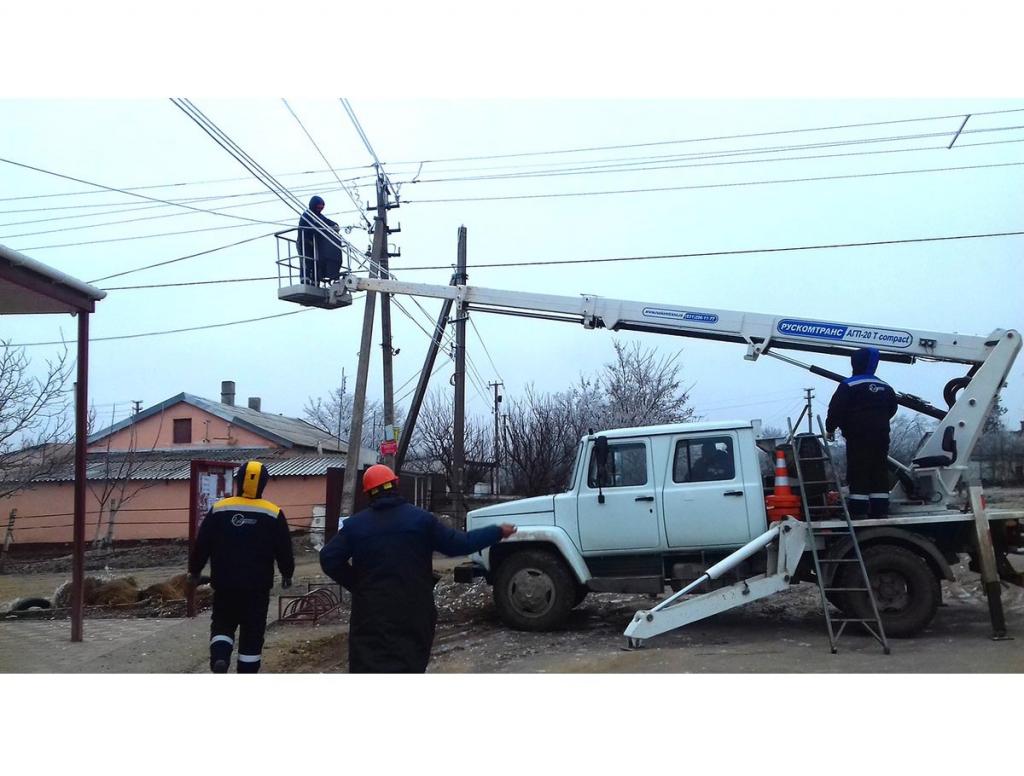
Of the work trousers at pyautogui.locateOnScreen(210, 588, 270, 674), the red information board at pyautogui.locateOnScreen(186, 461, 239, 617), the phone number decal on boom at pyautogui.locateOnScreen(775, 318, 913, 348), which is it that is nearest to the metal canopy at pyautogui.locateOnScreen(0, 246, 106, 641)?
the red information board at pyautogui.locateOnScreen(186, 461, 239, 617)

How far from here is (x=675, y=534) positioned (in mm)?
9125

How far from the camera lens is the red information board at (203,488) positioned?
10.5m

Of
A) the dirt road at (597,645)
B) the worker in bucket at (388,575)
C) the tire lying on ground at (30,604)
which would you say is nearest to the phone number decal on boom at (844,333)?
the dirt road at (597,645)

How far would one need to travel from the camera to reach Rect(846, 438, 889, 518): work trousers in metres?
8.62

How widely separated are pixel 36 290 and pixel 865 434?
8.45 meters

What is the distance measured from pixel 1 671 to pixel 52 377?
11320mm

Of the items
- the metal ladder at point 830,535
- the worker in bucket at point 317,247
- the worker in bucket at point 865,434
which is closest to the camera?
the metal ladder at point 830,535

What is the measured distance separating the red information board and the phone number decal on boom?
7169 millimetres

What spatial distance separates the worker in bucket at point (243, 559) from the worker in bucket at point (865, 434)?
5612mm

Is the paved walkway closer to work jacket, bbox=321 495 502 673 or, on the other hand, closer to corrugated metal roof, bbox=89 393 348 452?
work jacket, bbox=321 495 502 673

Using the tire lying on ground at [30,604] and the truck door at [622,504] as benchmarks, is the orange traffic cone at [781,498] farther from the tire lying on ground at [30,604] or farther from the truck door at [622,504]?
the tire lying on ground at [30,604]

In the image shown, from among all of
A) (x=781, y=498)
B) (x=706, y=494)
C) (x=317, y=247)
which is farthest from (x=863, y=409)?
(x=317, y=247)

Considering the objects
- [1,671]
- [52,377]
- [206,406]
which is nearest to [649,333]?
[1,671]

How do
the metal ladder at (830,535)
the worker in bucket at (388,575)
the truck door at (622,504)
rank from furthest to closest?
Answer: 1. the truck door at (622,504)
2. the metal ladder at (830,535)
3. the worker in bucket at (388,575)
